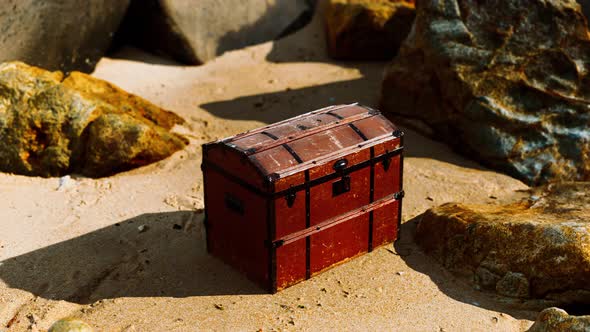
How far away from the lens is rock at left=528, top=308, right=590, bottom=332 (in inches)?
250

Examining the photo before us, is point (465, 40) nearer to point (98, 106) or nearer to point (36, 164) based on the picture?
point (98, 106)

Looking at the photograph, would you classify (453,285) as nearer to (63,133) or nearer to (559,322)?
(559,322)

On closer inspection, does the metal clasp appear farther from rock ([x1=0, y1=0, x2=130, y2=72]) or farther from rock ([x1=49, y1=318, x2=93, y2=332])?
rock ([x1=0, y1=0, x2=130, y2=72])

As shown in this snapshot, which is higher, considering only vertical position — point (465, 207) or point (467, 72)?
point (467, 72)

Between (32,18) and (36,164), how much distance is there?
7.79ft

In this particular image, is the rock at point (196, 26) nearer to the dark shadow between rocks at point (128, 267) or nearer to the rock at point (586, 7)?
the dark shadow between rocks at point (128, 267)

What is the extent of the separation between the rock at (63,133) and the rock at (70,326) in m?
3.09

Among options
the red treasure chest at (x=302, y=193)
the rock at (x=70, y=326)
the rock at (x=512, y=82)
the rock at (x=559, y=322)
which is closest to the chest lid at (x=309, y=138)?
the red treasure chest at (x=302, y=193)

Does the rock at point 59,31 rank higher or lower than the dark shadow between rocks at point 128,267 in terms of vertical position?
higher

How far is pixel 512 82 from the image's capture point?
10359 mm

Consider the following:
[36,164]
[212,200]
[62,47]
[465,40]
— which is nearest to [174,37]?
[62,47]

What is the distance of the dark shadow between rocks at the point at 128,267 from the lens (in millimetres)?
7699

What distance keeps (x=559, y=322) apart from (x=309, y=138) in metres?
2.66

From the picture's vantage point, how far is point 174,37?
42.0 ft
